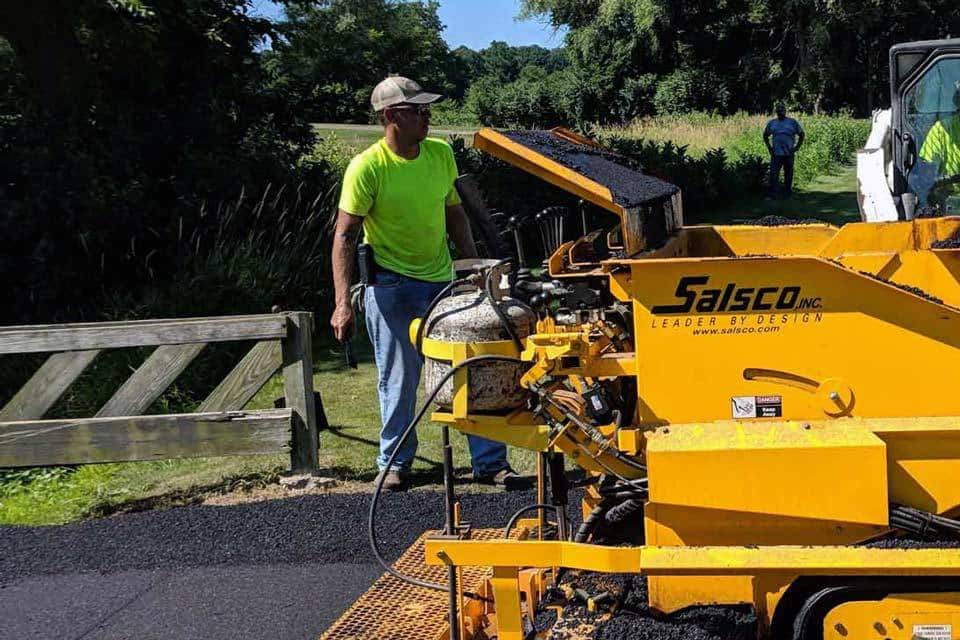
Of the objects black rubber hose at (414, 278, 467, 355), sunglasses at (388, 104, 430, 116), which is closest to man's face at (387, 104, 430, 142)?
sunglasses at (388, 104, 430, 116)

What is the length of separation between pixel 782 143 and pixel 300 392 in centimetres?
1473

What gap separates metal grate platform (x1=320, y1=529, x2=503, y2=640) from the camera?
12.4ft

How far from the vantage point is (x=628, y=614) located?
11.4 feet

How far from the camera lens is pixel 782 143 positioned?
61.2 ft

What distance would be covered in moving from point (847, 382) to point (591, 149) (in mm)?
1611

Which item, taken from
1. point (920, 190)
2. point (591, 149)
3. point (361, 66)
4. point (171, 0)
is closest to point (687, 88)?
point (361, 66)

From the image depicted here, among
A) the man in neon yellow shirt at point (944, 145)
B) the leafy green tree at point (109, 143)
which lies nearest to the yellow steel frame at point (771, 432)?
the man in neon yellow shirt at point (944, 145)

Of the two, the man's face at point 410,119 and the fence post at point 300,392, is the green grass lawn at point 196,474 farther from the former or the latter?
the man's face at point 410,119

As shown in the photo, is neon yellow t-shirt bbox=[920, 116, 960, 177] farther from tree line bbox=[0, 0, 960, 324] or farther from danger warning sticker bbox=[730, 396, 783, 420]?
tree line bbox=[0, 0, 960, 324]

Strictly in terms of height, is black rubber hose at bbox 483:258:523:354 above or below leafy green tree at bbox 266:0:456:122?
below

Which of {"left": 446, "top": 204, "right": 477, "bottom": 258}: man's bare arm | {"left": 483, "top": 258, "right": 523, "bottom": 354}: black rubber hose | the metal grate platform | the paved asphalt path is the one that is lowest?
the paved asphalt path

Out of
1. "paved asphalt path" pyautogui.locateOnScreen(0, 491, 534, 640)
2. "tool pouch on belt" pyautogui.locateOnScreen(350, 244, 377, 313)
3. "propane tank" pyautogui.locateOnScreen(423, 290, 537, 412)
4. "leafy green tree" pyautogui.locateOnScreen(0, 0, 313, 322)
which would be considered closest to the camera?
"propane tank" pyautogui.locateOnScreen(423, 290, 537, 412)

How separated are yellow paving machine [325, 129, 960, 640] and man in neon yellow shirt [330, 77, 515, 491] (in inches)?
63.7

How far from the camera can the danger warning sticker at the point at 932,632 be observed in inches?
122
